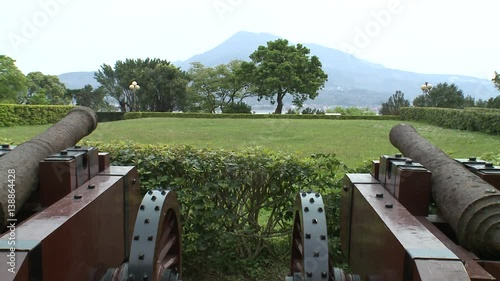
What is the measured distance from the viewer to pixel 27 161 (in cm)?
215

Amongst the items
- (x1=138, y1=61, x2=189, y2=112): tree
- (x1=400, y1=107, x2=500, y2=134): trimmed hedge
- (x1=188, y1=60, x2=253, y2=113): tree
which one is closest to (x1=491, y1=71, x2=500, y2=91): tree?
(x1=400, y1=107, x2=500, y2=134): trimmed hedge

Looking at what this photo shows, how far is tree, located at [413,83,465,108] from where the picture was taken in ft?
116

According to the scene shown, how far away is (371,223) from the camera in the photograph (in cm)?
203

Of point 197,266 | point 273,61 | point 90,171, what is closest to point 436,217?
point 90,171

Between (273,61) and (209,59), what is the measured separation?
4954 centimetres

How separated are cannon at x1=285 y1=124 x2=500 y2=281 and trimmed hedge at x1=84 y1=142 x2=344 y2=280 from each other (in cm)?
93

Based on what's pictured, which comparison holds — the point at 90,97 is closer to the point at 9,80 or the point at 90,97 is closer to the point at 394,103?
the point at 9,80

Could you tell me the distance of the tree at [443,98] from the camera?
35.2 m

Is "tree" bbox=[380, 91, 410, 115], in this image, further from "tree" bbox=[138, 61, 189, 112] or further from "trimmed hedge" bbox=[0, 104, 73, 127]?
"trimmed hedge" bbox=[0, 104, 73, 127]

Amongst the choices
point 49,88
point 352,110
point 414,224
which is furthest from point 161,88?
point 414,224

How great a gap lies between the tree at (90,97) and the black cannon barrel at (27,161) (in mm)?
44247

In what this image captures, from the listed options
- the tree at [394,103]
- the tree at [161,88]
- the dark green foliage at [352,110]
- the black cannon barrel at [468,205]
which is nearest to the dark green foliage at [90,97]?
→ the tree at [161,88]

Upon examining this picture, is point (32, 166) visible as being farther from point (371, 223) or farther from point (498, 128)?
point (498, 128)

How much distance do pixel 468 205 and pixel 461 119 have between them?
18707 mm
